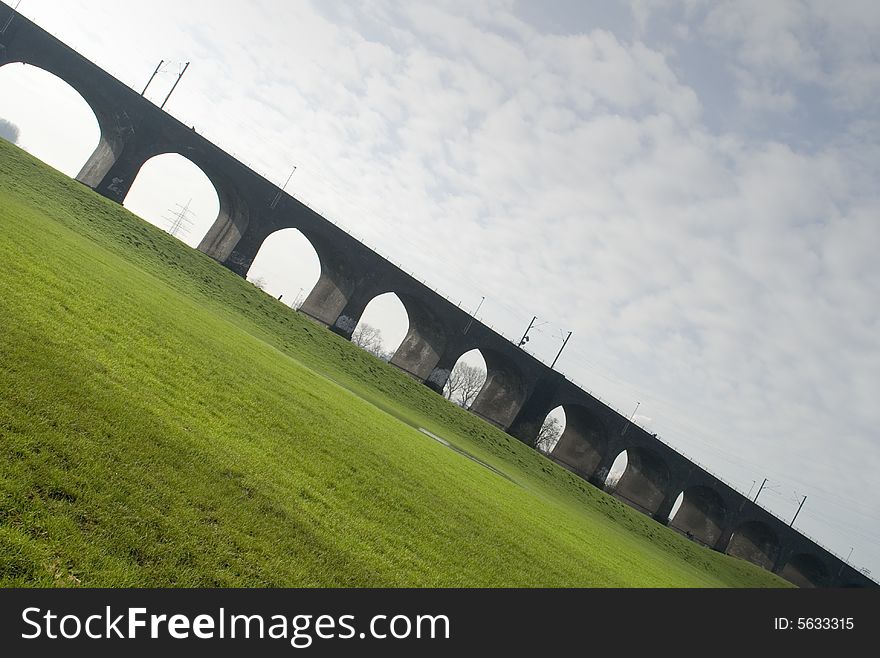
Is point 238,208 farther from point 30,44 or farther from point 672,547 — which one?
point 672,547

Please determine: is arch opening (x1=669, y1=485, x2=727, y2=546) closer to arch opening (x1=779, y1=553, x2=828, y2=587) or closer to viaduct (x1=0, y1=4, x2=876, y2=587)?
viaduct (x1=0, y1=4, x2=876, y2=587)

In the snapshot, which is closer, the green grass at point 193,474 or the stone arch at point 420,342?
the green grass at point 193,474

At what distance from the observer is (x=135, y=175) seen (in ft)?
93.3

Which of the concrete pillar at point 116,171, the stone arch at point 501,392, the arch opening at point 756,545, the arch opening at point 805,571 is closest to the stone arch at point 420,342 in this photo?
the stone arch at point 501,392

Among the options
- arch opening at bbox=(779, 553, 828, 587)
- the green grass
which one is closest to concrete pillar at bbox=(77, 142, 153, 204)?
the green grass

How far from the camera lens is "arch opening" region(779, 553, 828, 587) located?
5394 cm

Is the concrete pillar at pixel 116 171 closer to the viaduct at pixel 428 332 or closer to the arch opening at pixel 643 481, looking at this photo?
the viaduct at pixel 428 332

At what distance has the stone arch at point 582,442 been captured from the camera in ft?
145

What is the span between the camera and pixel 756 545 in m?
52.1

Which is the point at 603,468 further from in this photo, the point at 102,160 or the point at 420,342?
the point at 102,160

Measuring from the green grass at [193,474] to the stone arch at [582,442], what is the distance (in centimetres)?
2990

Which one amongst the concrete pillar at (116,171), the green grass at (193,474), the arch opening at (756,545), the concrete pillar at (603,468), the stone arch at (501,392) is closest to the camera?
the green grass at (193,474)
